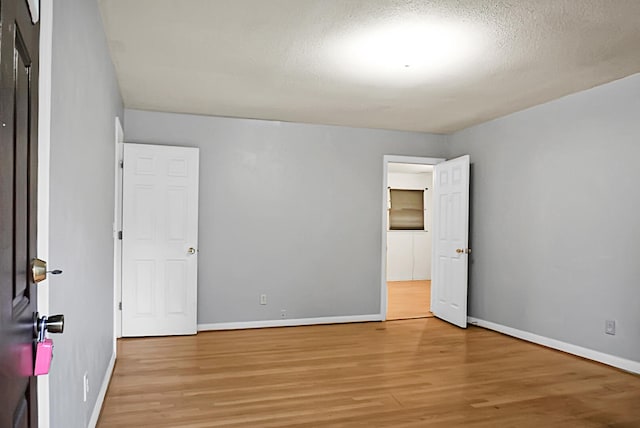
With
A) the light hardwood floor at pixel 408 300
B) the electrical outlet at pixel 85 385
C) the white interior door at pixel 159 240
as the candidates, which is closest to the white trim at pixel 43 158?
the electrical outlet at pixel 85 385

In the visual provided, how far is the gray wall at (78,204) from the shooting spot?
1698 mm

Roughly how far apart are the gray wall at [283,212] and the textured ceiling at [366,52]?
54cm

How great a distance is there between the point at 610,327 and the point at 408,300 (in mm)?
3507

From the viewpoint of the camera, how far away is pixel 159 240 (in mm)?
4859

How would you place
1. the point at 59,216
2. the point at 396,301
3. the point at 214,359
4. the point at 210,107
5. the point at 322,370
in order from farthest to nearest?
the point at 396,301
the point at 210,107
the point at 214,359
the point at 322,370
the point at 59,216

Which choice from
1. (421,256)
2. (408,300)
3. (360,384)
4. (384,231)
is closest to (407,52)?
(360,384)

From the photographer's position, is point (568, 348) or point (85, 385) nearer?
point (85, 385)

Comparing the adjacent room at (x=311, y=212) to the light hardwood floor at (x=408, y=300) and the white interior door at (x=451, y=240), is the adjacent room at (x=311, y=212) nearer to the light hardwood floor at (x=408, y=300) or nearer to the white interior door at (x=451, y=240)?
the white interior door at (x=451, y=240)

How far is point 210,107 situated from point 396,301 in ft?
13.7

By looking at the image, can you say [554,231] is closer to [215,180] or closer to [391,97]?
[391,97]

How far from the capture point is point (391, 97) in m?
4.43

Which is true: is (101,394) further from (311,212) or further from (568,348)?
(568,348)

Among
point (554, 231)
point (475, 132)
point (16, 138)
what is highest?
point (475, 132)

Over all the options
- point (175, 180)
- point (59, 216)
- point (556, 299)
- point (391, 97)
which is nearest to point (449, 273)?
point (556, 299)
